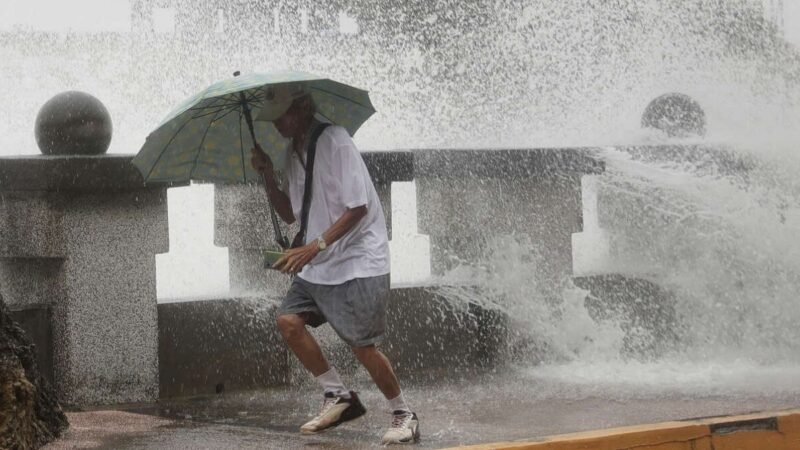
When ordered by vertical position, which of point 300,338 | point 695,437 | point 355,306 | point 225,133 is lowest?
point 695,437

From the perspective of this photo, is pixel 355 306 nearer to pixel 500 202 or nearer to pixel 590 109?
pixel 500 202

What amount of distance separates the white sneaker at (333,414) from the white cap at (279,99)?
1320mm

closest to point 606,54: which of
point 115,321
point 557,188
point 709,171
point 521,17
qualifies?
point 521,17

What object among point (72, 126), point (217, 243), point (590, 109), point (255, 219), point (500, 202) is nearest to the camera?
point (72, 126)

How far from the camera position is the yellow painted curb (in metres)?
4.81

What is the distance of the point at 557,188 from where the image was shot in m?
7.89

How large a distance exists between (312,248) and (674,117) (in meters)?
5.54

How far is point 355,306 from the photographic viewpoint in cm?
499

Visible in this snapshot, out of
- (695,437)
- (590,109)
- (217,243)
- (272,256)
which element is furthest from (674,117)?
(272,256)

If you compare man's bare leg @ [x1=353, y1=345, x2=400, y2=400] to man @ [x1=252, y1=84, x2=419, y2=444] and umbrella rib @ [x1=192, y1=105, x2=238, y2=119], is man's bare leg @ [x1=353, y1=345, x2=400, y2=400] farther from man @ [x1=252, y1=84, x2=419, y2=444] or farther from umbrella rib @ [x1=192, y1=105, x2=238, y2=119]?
umbrella rib @ [x1=192, y1=105, x2=238, y2=119]

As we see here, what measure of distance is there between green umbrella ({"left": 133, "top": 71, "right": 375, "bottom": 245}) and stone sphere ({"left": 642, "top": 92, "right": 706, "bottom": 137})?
4.77 meters

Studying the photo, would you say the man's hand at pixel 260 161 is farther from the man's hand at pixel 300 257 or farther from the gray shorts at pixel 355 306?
the gray shorts at pixel 355 306

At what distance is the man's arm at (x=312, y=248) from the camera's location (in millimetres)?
4879

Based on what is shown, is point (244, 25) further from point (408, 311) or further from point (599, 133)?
point (408, 311)
